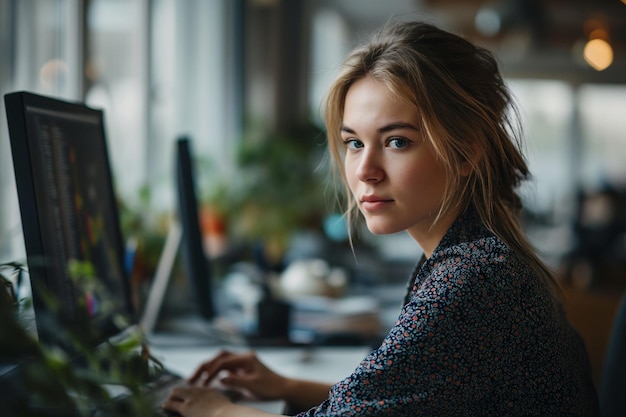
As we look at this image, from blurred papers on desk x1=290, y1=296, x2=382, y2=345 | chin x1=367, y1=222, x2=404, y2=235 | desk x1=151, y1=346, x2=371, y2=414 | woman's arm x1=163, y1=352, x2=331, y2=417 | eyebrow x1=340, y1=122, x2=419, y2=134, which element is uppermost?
eyebrow x1=340, y1=122, x2=419, y2=134

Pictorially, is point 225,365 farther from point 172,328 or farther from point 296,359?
point 172,328

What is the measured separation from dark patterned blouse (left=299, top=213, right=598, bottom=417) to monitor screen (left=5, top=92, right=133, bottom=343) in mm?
383

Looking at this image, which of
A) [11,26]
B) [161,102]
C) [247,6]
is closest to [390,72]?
[11,26]

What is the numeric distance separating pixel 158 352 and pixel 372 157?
978mm

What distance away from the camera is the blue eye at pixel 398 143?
1.10 m

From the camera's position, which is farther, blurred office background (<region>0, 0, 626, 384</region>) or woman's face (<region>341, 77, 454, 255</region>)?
blurred office background (<region>0, 0, 626, 384</region>)

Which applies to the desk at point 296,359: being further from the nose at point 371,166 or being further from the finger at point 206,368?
the nose at point 371,166

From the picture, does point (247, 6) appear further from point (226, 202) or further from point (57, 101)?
point (57, 101)

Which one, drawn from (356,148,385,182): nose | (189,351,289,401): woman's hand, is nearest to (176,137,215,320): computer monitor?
(189,351,289,401): woman's hand

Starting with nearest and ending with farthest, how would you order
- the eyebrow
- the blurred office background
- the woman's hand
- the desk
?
1. the eyebrow
2. the woman's hand
3. the desk
4. the blurred office background

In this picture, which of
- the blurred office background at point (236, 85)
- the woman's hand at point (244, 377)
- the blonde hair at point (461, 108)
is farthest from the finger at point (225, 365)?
Answer: the blonde hair at point (461, 108)

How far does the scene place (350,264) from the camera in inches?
146

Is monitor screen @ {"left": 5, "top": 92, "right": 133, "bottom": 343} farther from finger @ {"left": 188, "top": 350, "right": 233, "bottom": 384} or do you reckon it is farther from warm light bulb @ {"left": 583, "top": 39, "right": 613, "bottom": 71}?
warm light bulb @ {"left": 583, "top": 39, "right": 613, "bottom": 71}

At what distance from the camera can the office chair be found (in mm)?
1455
